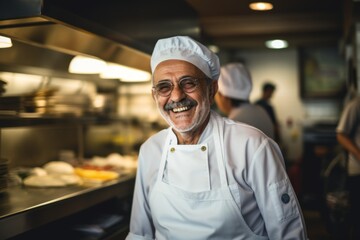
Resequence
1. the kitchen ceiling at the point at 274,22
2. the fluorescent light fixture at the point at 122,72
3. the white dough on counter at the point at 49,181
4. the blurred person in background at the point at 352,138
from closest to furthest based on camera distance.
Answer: the white dough on counter at the point at 49,181, the fluorescent light fixture at the point at 122,72, the blurred person in background at the point at 352,138, the kitchen ceiling at the point at 274,22

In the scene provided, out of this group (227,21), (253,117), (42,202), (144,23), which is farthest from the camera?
(227,21)

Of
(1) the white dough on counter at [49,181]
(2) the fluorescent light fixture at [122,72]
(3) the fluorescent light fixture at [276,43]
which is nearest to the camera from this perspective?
(1) the white dough on counter at [49,181]

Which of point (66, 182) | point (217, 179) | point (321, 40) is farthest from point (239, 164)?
point (321, 40)

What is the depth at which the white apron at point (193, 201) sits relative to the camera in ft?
6.32

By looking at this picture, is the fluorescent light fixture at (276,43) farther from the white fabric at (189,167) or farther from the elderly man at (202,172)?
the white fabric at (189,167)

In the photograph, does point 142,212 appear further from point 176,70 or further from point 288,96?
point 288,96

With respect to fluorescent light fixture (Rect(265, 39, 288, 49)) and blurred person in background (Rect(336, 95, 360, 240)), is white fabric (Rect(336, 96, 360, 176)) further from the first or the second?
fluorescent light fixture (Rect(265, 39, 288, 49))

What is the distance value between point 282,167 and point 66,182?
5.51 feet

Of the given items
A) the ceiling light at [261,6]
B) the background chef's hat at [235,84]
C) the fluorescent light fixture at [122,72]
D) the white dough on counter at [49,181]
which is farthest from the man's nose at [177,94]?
the ceiling light at [261,6]

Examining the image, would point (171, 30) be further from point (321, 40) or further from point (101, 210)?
point (321, 40)

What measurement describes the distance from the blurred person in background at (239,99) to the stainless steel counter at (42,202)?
1.01m

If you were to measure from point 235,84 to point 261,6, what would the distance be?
1.87 meters

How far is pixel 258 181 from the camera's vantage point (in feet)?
6.27

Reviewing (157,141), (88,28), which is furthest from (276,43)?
(157,141)
